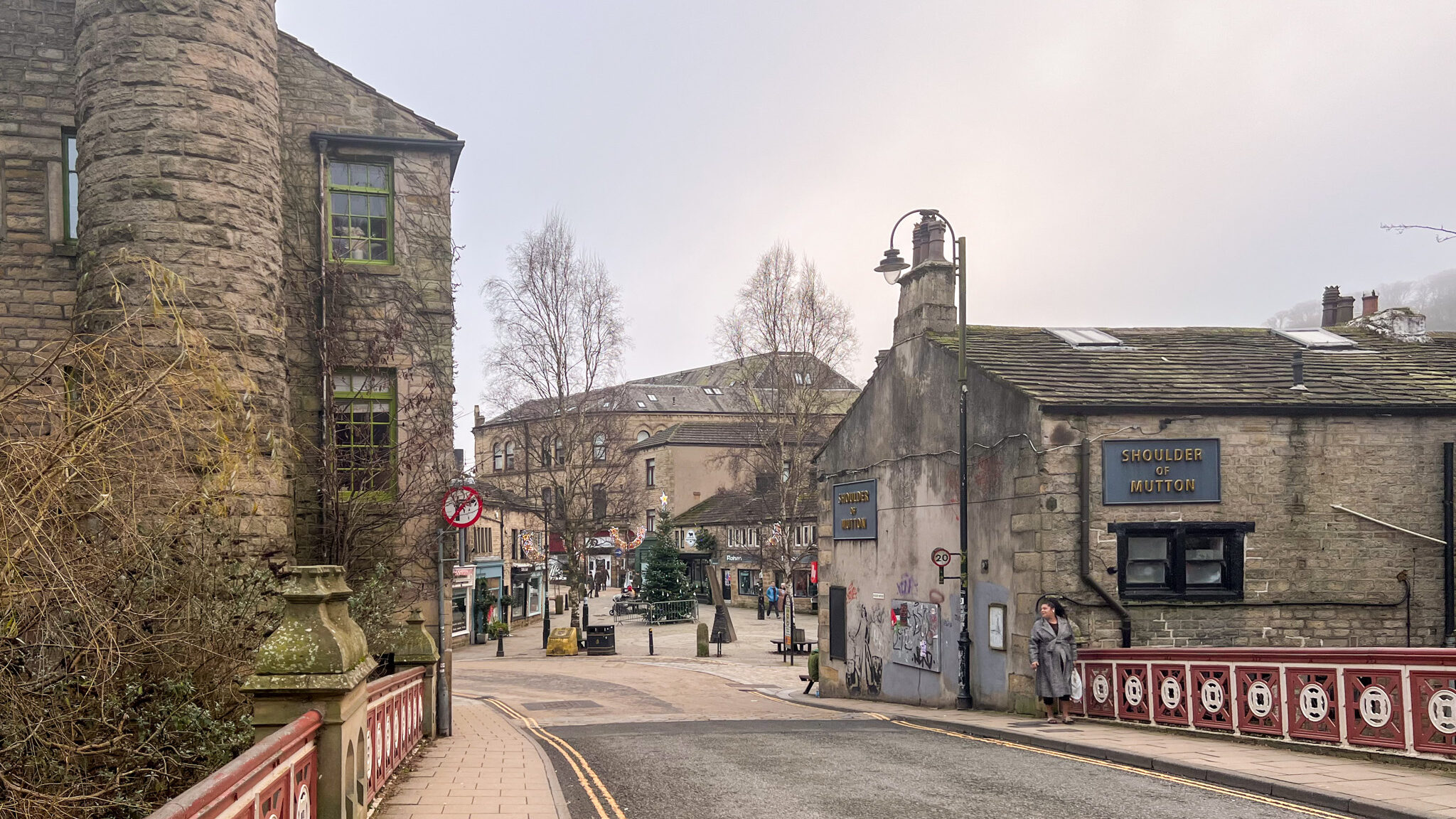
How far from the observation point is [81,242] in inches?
550

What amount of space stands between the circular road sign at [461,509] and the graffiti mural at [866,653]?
31.5ft

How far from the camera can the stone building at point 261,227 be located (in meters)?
13.6

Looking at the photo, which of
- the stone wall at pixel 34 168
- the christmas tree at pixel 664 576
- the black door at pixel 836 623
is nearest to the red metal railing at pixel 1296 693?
the black door at pixel 836 623

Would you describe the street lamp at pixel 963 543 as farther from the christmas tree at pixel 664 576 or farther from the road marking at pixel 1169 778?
the christmas tree at pixel 664 576

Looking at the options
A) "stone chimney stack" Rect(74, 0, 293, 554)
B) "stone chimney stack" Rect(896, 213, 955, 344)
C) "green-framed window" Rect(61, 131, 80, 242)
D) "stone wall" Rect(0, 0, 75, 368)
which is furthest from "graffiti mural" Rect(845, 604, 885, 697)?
"green-framed window" Rect(61, 131, 80, 242)

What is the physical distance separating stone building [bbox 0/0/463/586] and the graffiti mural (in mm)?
9046

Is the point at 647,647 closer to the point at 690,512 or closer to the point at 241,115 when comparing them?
the point at 241,115

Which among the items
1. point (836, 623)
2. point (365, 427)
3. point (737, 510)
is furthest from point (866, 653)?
point (737, 510)

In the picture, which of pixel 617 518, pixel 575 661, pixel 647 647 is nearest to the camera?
pixel 575 661

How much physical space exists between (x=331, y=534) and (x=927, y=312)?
10.7 m

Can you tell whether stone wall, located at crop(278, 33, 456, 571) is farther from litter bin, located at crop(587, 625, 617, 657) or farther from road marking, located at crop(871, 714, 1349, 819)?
litter bin, located at crop(587, 625, 617, 657)

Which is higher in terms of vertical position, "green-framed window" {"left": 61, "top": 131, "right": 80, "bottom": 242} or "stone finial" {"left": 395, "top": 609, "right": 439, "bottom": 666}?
"green-framed window" {"left": 61, "top": 131, "right": 80, "bottom": 242}

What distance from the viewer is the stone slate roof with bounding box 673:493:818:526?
177ft

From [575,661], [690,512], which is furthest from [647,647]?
[690,512]
